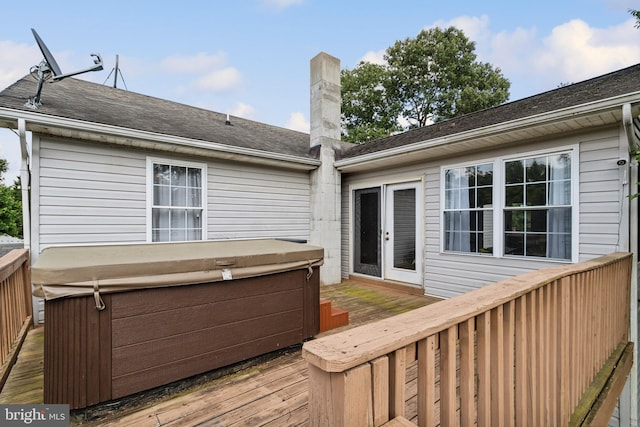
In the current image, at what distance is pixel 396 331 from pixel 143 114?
5.87m

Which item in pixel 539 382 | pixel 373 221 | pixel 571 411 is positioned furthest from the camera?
pixel 373 221

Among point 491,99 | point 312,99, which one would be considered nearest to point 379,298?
point 312,99

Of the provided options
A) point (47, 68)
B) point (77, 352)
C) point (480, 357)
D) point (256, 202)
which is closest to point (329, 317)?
point (77, 352)

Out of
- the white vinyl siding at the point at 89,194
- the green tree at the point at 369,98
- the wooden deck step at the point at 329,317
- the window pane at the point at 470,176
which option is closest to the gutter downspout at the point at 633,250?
the window pane at the point at 470,176

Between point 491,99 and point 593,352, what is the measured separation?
56.4ft

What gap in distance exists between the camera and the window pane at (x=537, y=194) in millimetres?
4086

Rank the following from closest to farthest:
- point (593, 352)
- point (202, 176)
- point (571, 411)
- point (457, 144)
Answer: point (571, 411) → point (593, 352) → point (457, 144) → point (202, 176)

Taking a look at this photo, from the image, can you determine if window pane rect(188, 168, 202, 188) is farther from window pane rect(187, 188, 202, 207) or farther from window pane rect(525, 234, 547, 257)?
window pane rect(525, 234, 547, 257)

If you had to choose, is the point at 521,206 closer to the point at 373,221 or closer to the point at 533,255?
the point at 533,255

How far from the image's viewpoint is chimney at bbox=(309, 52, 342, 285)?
252 inches

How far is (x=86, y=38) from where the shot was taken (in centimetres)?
A: 736

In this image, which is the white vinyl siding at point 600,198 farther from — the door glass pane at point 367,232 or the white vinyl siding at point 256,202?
the white vinyl siding at point 256,202

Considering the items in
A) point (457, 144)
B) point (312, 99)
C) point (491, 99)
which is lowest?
point (457, 144)

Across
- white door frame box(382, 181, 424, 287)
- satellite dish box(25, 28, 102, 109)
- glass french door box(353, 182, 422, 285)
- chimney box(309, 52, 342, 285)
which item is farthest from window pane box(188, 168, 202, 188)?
white door frame box(382, 181, 424, 287)
